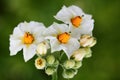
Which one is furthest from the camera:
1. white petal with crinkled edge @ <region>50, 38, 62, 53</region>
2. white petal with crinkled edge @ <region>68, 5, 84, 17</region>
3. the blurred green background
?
the blurred green background

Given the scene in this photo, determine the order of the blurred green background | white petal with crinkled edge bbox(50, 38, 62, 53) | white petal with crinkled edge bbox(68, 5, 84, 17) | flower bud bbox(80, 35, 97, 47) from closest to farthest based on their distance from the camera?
white petal with crinkled edge bbox(50, 38, 62, 53) → flower bud bbox(80, 35, 97, 47) → white petal with crinkled edge bbox(68, 5, 84, 17) → the blurred green background

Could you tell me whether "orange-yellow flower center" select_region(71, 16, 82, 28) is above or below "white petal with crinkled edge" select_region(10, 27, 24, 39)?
above

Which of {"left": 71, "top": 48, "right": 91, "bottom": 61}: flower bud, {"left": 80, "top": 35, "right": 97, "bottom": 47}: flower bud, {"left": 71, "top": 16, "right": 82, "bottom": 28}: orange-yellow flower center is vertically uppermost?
{"left": 71, "top": 16, "right": 82, "bottom": 28}: orange-yellow flower center

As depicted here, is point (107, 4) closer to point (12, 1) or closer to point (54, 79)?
point (12, 1)

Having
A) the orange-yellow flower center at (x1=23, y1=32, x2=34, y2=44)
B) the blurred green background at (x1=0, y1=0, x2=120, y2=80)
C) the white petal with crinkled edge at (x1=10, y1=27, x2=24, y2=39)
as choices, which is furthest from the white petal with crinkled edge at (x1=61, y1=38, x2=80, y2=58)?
the blurred green background at (x1=0, y1=0, x2=120, y2=80)

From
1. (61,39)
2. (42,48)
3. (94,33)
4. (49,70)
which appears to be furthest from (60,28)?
(94,33)

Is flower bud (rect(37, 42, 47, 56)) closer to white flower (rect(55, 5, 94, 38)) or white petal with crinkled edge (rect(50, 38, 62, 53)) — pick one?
white petal with crinkled edge (rect(50, 38, 62, 53))

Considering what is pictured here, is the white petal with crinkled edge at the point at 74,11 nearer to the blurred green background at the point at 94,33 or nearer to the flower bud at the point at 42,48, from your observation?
the flower bud at the point at 42,48

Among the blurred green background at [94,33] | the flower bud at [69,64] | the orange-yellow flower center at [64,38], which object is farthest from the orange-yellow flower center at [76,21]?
the blurred green background at [94,33]
